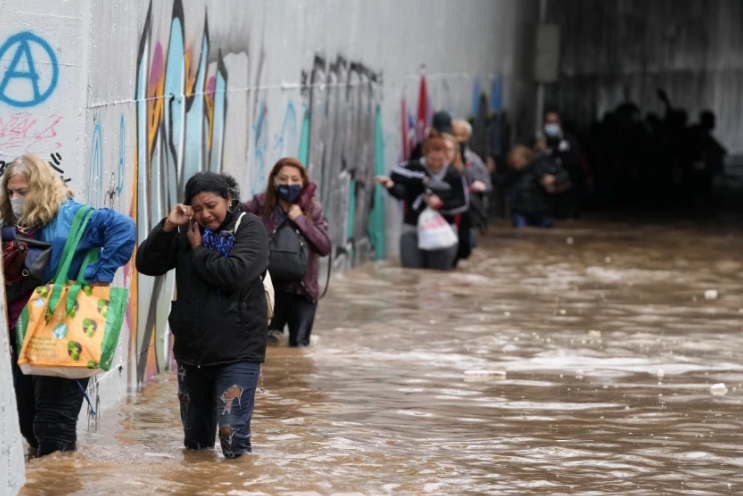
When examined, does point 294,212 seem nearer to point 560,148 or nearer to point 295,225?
point 295,225

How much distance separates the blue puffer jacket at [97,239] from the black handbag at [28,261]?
0.07 metres

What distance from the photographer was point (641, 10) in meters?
35.8

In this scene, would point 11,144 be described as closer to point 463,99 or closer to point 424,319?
point 424,319

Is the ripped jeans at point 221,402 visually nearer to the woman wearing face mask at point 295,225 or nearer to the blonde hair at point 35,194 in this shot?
the blonde hair at point 35,194

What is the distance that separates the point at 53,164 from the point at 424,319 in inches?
222

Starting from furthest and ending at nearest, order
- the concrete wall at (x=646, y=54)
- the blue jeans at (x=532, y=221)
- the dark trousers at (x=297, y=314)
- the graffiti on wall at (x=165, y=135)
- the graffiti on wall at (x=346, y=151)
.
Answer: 1. the concrete wall at (x=646, y=54)
2. the blue jeans at (x=532, y=221)
3. the graffiti on wall at (x=346, y=151)
4. the dark trousers at (x=297, y=314)
5. the graffiti on wall at (x=165, y=135)

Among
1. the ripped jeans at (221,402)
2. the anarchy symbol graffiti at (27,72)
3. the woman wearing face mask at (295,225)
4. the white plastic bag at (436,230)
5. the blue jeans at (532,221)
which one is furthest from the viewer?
the blue jeans at (532,221)

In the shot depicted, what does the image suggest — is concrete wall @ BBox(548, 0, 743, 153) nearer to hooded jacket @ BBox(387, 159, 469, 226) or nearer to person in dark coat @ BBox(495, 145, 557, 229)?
person in dark coat @ BBox(495, 145, 557, 229)

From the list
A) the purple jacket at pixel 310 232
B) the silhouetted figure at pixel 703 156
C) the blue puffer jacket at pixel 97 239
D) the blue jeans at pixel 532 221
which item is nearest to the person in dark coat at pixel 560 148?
the blue jeans at pixel 532 221

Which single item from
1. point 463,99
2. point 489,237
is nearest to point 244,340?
point 489,237

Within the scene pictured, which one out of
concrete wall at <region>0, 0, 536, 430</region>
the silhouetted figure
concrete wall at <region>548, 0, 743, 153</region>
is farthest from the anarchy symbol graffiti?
concrete wall at <region>548, 0, 743, 153</region>

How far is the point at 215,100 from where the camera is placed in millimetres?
10625

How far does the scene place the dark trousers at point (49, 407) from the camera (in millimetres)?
6766

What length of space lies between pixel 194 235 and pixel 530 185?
15581 millimetres
